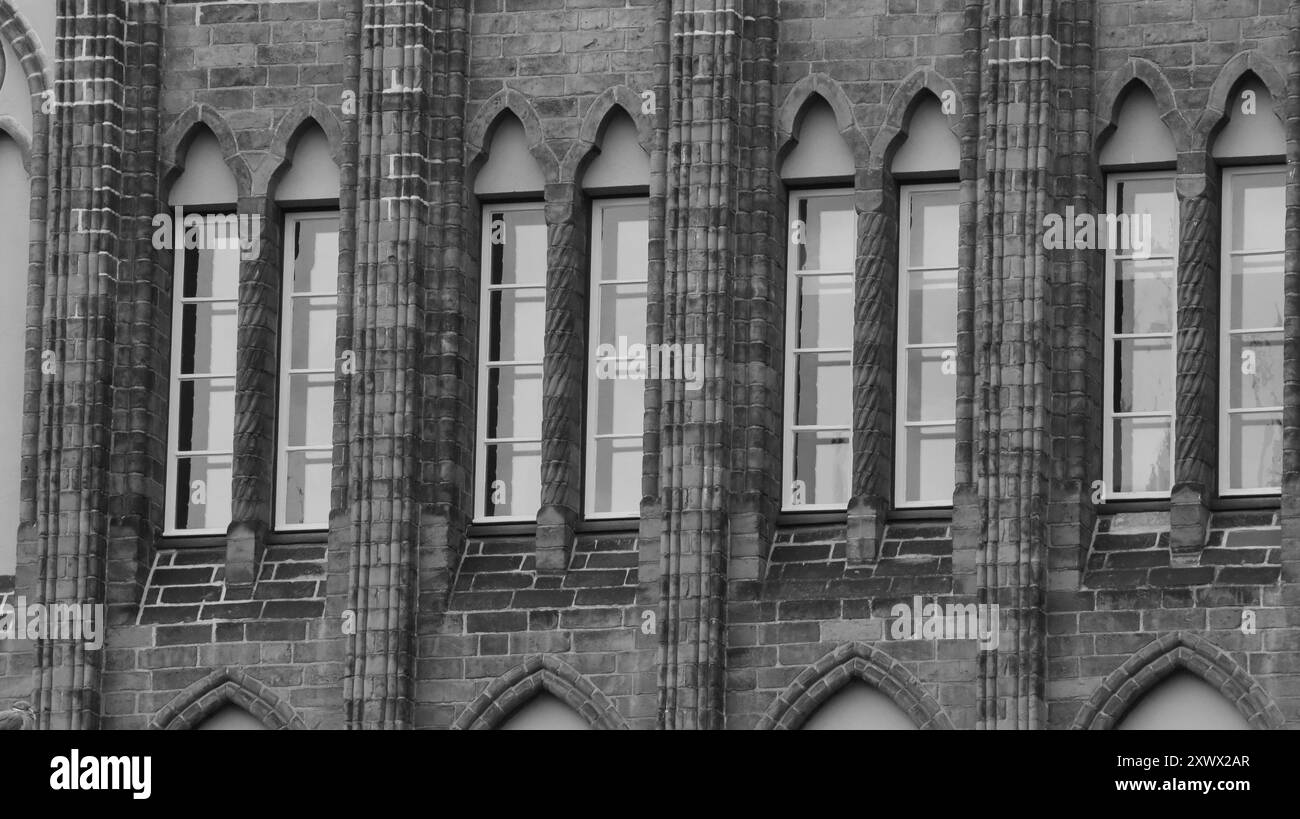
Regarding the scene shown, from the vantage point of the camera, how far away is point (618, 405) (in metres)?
37.2

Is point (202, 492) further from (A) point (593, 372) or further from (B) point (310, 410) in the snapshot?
(A) point (593, 372)

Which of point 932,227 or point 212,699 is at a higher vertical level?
point 932,227

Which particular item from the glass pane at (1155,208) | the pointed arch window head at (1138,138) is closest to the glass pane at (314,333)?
the glass pane at (1155,208)

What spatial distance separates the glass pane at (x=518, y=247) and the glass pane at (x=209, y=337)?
7.32 ft

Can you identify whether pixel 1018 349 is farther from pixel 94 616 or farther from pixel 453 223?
pixel 94 616

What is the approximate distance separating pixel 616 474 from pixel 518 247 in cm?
209

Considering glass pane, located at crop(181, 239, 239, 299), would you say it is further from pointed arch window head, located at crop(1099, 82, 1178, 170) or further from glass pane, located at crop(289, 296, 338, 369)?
pointed arch window head, located at crop(1099, 82, 1178, 170)

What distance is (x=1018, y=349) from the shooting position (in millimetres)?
35750

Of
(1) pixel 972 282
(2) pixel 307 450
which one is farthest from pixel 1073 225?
(2) pixel 307 450

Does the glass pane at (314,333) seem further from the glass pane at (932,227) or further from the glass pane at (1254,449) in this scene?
the glass pane at (1254,449)

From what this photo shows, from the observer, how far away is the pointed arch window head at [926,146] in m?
36.7

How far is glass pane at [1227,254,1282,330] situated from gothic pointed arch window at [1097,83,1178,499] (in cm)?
49

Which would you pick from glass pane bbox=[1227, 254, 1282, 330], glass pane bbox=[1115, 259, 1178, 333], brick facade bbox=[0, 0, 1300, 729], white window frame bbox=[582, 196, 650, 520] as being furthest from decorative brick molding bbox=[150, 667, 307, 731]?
glass pane bbox=[1227, 254, 1282, 330]

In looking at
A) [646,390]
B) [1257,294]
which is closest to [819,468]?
[646,390]
